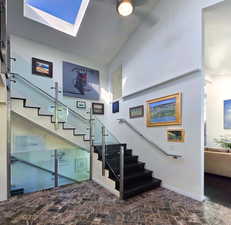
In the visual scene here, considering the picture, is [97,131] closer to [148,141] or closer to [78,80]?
[148,141]

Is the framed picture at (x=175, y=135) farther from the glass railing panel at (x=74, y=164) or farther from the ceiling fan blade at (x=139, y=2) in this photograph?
the ceiling fan blade at (x=139, y=2)

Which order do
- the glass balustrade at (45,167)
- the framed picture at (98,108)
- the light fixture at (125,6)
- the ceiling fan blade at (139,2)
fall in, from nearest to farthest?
1. the light fixture at (125,6)
2. the glass balustrade at (45,167)
3. the ceiling fan blade at (139,2)
4. the framed picture at (98,108)

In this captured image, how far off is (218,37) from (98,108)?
4405 millimetres

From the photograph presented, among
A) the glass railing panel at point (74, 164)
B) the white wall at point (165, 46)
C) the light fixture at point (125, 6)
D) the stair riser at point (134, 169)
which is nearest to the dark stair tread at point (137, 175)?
the stair riser at point (134, 169)

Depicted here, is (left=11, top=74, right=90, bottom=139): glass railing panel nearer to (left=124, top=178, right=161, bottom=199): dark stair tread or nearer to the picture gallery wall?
the picture gallery wall

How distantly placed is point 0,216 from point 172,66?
14.8 ft

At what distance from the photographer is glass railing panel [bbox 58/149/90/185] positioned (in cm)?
410

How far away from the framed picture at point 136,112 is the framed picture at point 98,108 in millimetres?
1554

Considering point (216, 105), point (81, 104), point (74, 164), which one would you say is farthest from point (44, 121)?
point (216, 105)

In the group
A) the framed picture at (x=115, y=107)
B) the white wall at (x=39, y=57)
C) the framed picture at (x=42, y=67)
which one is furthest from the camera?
the framed picture at (x=115, y=107)

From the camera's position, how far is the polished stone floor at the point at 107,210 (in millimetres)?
2225

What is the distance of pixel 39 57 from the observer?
4562 millimetres

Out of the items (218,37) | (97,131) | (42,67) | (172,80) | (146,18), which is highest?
(146,18)

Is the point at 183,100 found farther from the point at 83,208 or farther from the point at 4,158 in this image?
the point at 4,158
